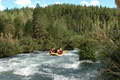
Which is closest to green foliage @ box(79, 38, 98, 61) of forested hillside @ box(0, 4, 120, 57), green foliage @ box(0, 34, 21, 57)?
forested hillside @ box(0, 4, 120, 57)

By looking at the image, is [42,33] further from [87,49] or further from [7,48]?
[87,49]

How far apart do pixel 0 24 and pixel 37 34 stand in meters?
9.05

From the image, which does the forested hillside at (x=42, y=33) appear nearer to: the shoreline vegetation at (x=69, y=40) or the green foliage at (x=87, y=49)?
the shoreline vegetation at (x=69, y=40)

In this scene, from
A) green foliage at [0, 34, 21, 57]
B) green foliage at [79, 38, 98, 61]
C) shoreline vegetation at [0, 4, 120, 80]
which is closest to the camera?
shoreline vegetation at [0, 4, 120, 80]

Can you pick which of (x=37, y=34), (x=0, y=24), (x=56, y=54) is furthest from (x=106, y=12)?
(x=56, y=54)

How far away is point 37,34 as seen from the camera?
47156mm

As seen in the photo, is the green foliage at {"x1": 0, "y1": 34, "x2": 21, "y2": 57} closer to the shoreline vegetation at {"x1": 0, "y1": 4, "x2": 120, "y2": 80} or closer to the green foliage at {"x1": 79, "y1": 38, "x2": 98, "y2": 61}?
the shoreline vegetation at {"x1": 0, "y1": 4, "x2": 120, "y2": 80}

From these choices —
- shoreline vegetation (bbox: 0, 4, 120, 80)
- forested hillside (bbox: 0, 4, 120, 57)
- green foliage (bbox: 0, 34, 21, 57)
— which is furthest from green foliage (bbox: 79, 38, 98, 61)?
green foliage (bbox: 0, 34, 21, 57)

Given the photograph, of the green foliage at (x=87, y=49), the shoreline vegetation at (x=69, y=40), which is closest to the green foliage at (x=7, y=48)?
the shoreline vegetation at (x=69, y=40)

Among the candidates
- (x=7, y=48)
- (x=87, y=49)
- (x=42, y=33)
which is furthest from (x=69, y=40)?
(x=87, y=49)

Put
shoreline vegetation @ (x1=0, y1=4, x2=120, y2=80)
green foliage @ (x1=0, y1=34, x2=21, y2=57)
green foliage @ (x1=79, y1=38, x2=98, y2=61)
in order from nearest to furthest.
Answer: shoreline vegetation @ (x1=0, y1=4, x2=120, y2=80) → green foliage @ (x1=79, y1=38, x2=98, y2=61) → green foliage @ (x1=0, y1=34, x2=21, y2=57)

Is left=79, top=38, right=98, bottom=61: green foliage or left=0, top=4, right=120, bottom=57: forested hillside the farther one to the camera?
left=79, top=38, right=98, bottom=61: green foliage

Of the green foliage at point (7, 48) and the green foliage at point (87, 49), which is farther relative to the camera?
the green foliage at point (7, 48)

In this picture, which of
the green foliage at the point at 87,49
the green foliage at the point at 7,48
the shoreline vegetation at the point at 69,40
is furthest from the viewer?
the green foliage at the point at 7,48
